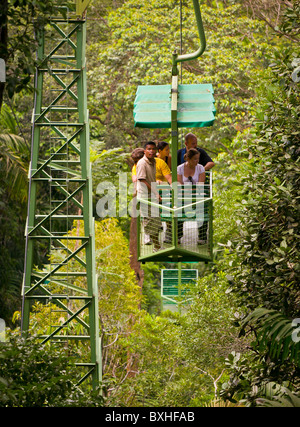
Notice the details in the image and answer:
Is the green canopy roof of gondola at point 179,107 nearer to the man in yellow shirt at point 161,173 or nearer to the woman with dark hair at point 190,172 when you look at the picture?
the woman with dark hair at point 190,172

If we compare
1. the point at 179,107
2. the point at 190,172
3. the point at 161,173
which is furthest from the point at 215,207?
the point at 179,107

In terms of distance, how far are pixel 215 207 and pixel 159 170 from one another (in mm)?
7593

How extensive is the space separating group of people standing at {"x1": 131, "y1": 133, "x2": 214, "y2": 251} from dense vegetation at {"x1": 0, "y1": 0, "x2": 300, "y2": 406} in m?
0.61

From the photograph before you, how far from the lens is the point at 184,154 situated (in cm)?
1071

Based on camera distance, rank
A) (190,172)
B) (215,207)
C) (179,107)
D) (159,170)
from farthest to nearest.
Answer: (215,207) → (159,170) → (190,172) → (179,107)

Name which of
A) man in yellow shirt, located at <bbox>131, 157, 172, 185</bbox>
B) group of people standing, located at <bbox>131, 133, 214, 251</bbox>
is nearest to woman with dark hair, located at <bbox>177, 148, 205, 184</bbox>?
group of people standing, located at <bbox>131, 133, 214, 251</bbox>

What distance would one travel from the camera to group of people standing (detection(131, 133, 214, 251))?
10.5 m

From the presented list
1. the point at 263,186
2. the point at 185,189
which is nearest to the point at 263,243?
the point at 263,186

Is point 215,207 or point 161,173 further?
point 215,207

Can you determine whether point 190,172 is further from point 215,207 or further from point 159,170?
point 215,207

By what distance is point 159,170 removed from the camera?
11047 mm

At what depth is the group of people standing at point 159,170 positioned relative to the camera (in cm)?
1050

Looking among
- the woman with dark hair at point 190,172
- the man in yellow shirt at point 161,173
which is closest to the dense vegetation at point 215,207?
the woman with dark hair at point 190,172

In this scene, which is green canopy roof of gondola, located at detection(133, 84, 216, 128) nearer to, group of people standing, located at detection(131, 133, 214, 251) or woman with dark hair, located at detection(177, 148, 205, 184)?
group of people standing, located at detection(131, 133, 214, 251)
